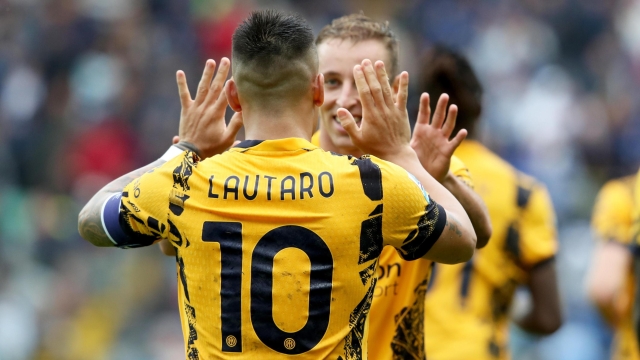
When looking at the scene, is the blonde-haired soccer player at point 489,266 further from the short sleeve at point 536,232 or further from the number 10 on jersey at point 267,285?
the number 10 on jersey at point 267,285

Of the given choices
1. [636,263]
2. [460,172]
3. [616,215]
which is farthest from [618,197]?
[460,172]

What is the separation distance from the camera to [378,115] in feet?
11.0

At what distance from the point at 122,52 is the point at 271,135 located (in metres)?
10.9

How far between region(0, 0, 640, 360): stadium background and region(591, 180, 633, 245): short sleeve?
14.9 feet

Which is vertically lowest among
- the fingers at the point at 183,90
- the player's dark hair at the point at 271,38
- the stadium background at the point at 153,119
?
the stadium background at the point at 153,119

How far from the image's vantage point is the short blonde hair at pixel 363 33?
4.35 m

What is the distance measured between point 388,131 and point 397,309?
992 millimetres

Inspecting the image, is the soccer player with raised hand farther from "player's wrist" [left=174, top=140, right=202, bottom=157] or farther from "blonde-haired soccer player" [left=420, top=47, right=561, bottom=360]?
"blonde-haired soccer player" [left=420, top=47, right=561, bottom=360]

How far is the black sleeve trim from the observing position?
3.10 metres

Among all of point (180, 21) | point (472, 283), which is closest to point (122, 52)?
point (180, 21)

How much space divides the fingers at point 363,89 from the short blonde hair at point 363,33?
104cm

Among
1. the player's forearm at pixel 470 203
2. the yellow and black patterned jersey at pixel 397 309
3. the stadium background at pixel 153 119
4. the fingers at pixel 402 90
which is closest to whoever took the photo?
the fingers at pixel 402 90

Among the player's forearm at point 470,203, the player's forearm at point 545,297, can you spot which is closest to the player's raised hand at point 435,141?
the player's forearm at point 470,203

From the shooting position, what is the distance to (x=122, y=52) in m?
13.5
